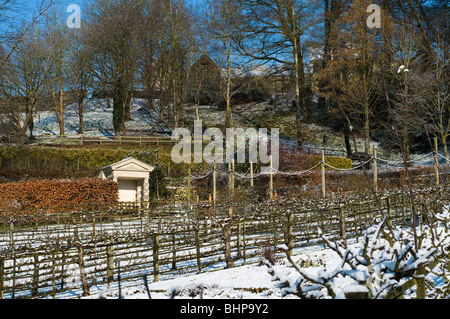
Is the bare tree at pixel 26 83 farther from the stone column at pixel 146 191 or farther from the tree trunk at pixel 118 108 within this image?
the stone column at pixel 146 191

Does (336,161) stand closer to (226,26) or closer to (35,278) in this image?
(226,26)

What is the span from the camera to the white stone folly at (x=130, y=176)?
20.6 m

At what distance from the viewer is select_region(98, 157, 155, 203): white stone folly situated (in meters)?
20.6

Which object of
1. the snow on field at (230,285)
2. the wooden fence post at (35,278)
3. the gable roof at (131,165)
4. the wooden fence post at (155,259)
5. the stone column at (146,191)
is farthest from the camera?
the stone column at (146,191)

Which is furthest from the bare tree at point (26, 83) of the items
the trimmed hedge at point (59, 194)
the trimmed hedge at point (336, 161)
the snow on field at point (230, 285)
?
the snow on field at point (230, 285)

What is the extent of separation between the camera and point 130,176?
20734 millimetres

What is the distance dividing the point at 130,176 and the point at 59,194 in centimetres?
334

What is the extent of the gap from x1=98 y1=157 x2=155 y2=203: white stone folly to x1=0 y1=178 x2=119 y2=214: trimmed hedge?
0.75 metres

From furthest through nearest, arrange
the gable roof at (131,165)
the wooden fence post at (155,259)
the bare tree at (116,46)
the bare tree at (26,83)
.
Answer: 1. the bare tree at (116,46)
2. the bare tree at (26,83)
3. the gable roof at (131,165)
4. the wooden fence post at (155,259)

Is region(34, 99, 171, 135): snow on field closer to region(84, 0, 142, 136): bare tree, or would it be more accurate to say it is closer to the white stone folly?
region(84, 0, 142, 136): bare tree

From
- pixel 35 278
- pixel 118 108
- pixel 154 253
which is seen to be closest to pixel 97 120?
pixel 118 108

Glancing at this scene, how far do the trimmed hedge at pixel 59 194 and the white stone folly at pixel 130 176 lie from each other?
75 cm

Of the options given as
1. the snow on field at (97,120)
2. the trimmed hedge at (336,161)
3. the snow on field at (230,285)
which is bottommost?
the snow on field at (230,285)
